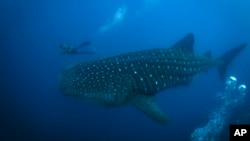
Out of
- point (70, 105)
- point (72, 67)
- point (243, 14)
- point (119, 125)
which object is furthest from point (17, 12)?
point (72, 67)

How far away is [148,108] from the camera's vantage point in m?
6.18

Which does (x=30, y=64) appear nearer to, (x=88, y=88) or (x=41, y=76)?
(x=41, y=76)

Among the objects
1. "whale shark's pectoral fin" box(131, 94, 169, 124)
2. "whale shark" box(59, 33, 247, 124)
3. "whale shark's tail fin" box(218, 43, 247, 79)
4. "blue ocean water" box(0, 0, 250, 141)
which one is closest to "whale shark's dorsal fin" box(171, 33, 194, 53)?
"whale shark" box(59, 33, 247, 124)

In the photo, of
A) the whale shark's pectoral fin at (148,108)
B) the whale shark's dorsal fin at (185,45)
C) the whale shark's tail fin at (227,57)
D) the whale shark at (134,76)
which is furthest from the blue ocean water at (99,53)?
the whale shark's pectoral fin at (148,108)

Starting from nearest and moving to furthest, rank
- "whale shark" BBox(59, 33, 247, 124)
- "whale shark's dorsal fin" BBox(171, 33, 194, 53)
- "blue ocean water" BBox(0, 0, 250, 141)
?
"whale shark" BBox(59, 33, 247, 124) → "whale shark's dorsal fin" BBox(171, 33, 194, 53) → "blue ocean water" BBox(0, 0, 250, 141)

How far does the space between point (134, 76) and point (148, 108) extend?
2.14 feet

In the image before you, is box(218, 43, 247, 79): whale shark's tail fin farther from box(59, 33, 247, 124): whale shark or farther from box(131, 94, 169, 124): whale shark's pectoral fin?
box(131, 94, 169, 124): whale shark's pectoral fin

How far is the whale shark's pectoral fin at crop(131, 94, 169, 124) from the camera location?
6.15 metres

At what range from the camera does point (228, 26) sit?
48312 mm

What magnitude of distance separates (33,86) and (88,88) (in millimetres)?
38259

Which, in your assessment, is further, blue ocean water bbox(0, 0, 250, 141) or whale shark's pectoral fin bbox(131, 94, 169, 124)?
blue ocean water bbox(0, 0, 250, 141)

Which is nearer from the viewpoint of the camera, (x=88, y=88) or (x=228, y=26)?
(x=88, y=88)

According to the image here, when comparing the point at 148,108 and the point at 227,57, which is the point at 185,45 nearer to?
the point at 148,108

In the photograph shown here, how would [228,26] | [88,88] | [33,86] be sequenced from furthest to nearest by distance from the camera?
[228,26], [33,86], [88,88]
